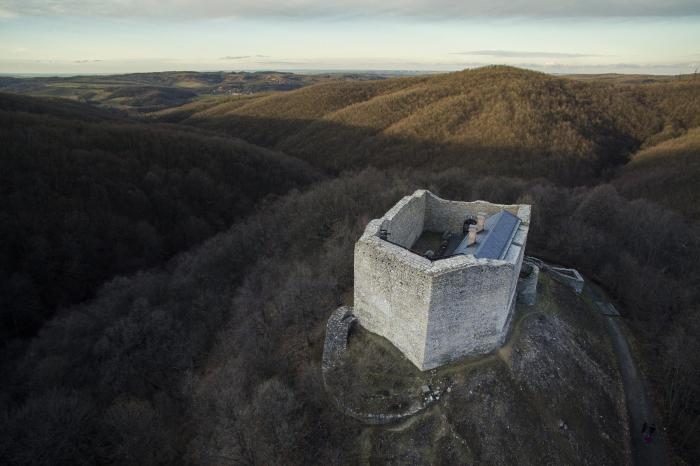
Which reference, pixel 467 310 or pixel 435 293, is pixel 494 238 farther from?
pixel 435 293

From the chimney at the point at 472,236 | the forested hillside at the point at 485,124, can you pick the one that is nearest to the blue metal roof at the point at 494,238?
the chimney at the point at 472,236

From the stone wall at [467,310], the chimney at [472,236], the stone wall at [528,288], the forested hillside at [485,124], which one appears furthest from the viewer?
the forested hillside at [485,124]

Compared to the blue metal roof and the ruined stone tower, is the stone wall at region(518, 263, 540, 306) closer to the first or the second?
the ruined stone tower

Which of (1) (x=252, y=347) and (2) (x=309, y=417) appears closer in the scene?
(2) (x=309, y=417)

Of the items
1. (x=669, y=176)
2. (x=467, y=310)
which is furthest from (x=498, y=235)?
(x=669, y=176)

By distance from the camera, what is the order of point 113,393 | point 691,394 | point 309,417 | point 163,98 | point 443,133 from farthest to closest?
point 163,98 < point 443,133 < point 113,393 < point 691,394 < point 309,417

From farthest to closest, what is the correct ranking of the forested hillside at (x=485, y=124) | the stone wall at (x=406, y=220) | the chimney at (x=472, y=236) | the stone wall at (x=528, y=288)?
the forested hillside at (x=485, y=124)
the stone wall at (x=528, y=288)
the stone wall at (x=406, y=220)
the chimney at (x=472, y=236)

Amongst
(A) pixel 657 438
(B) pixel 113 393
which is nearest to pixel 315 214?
(B) pixel 113 393

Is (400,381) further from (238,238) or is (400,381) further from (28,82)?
(28,82)

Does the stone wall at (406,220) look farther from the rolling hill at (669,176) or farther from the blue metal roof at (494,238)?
the rolling hill at (669,176)
